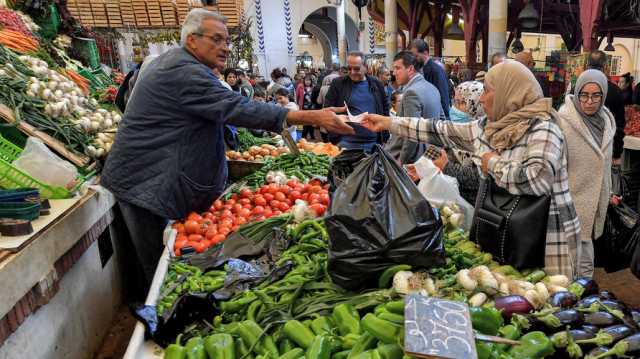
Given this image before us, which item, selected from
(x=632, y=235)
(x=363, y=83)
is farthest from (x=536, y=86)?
(x=363, y=83)

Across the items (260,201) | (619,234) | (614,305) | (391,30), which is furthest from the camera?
(391,30)

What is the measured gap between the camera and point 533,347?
1479 millimetres

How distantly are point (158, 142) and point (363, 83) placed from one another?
300cm

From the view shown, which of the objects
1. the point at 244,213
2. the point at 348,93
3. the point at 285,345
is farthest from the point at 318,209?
the point at 348,93

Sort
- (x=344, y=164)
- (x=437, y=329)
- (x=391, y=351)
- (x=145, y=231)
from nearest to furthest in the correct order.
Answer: (x=437, y=329)
(x=391, y=351)
(x=344, y=164)
(x=145, y=231)

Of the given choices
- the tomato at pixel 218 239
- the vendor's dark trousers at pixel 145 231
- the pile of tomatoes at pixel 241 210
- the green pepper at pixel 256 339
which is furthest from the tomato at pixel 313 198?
the green pepper at pixel 256 339

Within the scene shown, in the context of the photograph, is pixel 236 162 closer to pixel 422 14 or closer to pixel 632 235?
pixel 632 235

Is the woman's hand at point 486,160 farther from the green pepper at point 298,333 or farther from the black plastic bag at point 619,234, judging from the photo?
the black plastic bag at point 619,234

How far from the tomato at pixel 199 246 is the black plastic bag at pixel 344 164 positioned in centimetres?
87

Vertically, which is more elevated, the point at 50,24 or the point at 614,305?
the point at 50,24

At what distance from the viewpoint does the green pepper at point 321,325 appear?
1.73 m

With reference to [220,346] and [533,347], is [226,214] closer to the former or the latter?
[220,346]

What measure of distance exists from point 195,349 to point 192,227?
1514mm

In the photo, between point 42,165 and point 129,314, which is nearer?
point 42,165
